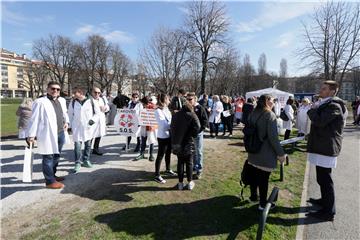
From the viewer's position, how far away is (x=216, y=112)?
12570 mm

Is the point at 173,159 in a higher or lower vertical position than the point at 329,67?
lower

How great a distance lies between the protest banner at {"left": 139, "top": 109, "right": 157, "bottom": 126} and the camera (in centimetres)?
781

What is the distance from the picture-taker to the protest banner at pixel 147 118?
781 cm

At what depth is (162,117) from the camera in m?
6.22

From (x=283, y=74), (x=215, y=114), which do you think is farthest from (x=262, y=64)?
(x=215, y=114)

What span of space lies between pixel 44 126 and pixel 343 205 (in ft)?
20.2

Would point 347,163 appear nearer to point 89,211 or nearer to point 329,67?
point 89,211

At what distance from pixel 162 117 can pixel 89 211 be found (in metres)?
2.62

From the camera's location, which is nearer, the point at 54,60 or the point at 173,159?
the point at 173,159

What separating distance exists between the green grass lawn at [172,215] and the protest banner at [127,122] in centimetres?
263

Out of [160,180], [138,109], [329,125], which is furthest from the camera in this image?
[138,109]

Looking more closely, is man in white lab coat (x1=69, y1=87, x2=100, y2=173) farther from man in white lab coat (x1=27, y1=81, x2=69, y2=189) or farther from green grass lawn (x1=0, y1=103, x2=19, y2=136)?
green grass lawn (x1=0, y1=103, x2=19, y2=136)

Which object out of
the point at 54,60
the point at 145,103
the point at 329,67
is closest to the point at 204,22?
A: the point at 329,67

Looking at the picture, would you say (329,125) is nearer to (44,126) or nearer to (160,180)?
(160,180)
